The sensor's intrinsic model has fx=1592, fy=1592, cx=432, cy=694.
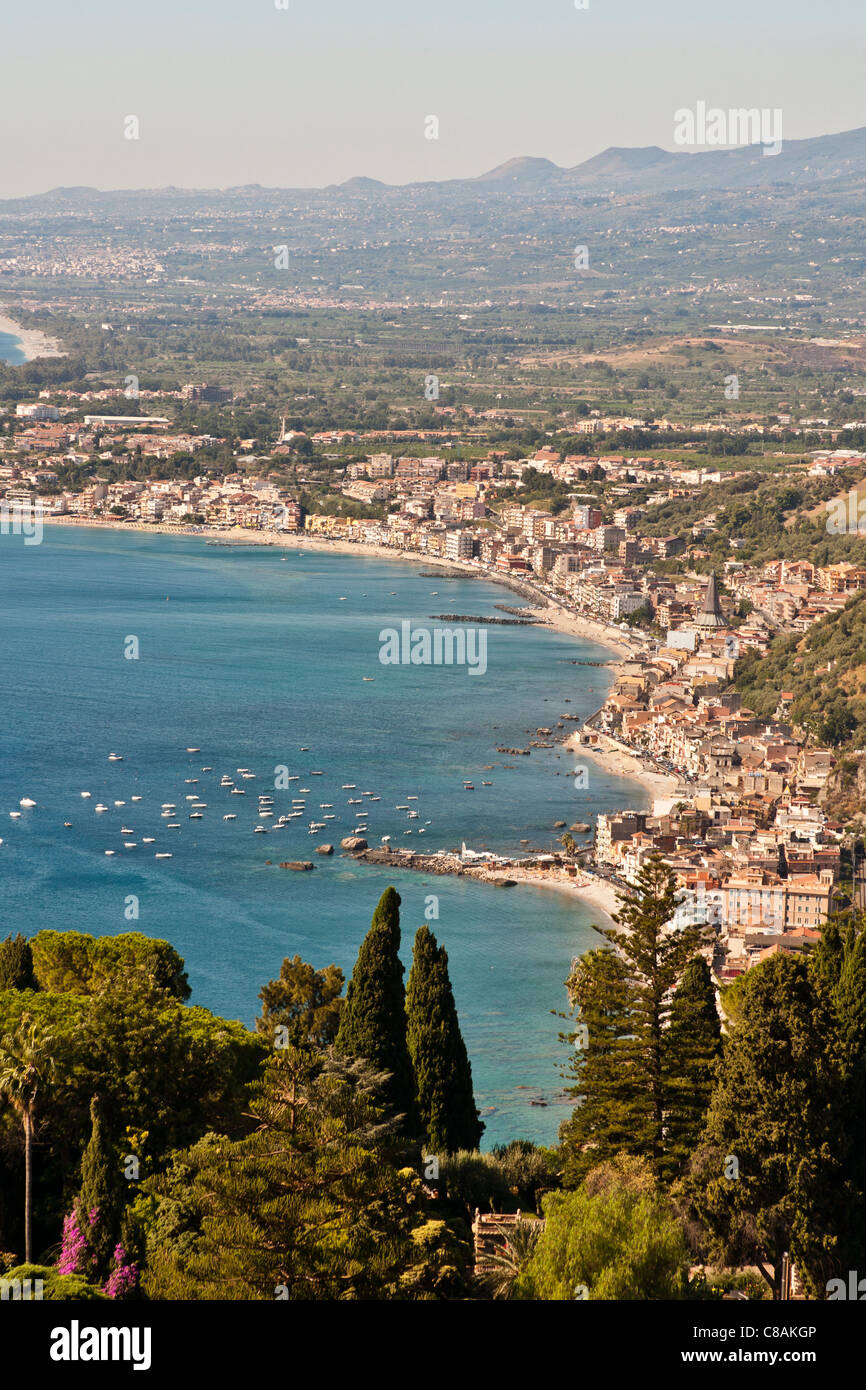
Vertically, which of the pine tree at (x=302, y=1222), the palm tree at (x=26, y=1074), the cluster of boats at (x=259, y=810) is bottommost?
the cluster of boats at (x=259, y=810)

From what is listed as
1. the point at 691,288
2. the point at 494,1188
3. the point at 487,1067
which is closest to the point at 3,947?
the point at 494,1188

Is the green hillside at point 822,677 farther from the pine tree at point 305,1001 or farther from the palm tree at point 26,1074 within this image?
the palm tree at point 26,1074

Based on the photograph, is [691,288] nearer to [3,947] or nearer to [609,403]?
[609,403]

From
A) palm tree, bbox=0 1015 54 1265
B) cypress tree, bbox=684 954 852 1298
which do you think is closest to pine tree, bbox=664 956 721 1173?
cypress tree, bbox=684 954 852 1298

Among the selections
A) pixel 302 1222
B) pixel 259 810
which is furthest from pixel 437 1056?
pixel 259 810

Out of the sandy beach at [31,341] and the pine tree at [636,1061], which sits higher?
the sandy beach at [31,341]

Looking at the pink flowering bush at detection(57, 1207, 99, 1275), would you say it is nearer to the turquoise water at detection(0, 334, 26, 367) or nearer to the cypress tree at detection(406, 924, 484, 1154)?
the cypress tree at detection(406, 924, 484, 1154)

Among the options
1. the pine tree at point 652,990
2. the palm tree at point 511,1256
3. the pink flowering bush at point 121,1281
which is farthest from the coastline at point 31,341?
the pink flowering bush at point 121,1281

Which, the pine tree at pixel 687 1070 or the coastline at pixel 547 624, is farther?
the coastline at pixel 547 624
